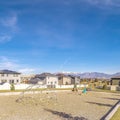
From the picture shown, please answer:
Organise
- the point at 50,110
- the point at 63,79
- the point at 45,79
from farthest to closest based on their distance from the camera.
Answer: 1. the point at 63,79
2. the point at 45,79
3. the point at 50,110

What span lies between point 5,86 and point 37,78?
27.7 metres

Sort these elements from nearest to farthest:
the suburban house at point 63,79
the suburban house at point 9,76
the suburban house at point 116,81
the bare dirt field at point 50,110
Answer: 1. the bare dirt field at point 50,110
2. the suburban house at point 9,76
3. the suburban house at point 116,81
4. the suburban house at point 63,79

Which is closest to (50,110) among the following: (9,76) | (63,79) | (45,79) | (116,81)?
(9,76)

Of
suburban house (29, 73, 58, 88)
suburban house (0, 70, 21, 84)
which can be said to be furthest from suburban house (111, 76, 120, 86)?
suburban house (0, 70, 21, 84)

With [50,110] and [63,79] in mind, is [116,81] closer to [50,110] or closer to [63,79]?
[63,79]

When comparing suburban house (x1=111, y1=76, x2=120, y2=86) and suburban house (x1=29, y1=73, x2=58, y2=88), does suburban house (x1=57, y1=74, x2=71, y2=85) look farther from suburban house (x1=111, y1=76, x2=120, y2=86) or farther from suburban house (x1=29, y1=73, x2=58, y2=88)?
suburban house (x1=111, y1=76, x2=120, y2=86)

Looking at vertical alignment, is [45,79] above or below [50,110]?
above

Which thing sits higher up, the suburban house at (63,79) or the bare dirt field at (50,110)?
the suburban house at (63,79)

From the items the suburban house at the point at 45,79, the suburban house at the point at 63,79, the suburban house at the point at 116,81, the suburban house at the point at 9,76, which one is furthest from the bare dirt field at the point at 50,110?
the suburban house at the point at 63,79

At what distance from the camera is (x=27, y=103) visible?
25.9 metres

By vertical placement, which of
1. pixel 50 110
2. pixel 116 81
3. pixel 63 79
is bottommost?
pixel 50 110

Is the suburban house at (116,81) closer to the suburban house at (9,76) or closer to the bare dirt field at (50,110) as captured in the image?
the suburban house at (9,76)

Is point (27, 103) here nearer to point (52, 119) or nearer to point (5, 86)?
point (52, 119)

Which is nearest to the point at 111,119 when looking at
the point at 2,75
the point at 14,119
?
the point at 14,119
